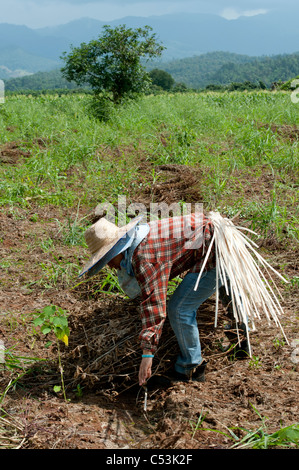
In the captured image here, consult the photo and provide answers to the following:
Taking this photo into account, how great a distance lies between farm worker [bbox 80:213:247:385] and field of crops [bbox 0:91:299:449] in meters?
0.28

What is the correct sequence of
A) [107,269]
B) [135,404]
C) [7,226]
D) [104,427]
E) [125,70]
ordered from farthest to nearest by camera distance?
[125,70]
[7,226]
[107,269]
[135,404]
[104,427]

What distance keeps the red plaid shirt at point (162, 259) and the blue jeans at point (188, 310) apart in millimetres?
68

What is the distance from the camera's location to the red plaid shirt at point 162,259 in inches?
76.7

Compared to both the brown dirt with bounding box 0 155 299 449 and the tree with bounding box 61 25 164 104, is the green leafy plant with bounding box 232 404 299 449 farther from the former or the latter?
the tree with bounding box 61 25 164 104

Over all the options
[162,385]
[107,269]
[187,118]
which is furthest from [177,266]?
[187,118]

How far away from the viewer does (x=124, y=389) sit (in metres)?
2.36

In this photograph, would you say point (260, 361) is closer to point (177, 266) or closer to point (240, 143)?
point (177, 266)

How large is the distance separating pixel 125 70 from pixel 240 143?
559 centimetres

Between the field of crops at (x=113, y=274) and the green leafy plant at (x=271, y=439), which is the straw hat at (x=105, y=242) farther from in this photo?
the green leafy plant at (x=271, y=439)

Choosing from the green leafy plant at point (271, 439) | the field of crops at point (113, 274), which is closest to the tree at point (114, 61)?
the field of crops at point (113, 274)

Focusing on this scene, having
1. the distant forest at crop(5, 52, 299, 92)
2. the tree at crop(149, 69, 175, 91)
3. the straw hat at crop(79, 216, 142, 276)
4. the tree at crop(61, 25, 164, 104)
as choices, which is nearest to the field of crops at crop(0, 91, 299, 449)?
the straw hat at crop(79, 216, 142, 276)

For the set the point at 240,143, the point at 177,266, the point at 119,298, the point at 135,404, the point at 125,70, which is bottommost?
the point at 135,404

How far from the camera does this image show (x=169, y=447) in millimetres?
1813

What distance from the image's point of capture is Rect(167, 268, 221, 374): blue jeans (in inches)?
84.4
